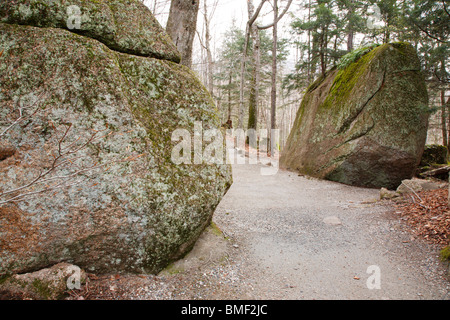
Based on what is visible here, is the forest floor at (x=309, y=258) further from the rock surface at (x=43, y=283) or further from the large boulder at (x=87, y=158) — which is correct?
the large boulder at (x=87, y=158)

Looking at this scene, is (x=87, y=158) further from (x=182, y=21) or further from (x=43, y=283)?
(x=182, y=21)

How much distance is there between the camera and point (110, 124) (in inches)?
110

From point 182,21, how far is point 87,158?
4066mm

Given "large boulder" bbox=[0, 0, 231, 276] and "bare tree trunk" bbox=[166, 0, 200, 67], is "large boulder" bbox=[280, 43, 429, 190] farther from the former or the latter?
"large boulder" bbox=[0, 0, 231, 276]

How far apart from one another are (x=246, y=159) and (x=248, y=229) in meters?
8.91

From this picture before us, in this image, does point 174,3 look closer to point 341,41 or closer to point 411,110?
point 411,110

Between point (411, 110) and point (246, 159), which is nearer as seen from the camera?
point (411, 110)

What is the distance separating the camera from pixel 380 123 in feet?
23.9

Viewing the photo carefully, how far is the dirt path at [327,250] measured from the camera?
2.87 metres

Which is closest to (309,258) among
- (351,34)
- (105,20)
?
(105,20)

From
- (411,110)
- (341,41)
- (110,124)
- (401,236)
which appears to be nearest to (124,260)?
(110,124)

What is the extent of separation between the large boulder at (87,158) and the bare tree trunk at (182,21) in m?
2.32

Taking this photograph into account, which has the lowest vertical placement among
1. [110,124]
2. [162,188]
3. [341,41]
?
[162,188]

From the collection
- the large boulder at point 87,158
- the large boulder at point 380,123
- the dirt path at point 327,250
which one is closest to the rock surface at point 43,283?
the large boulder at point 87,158
